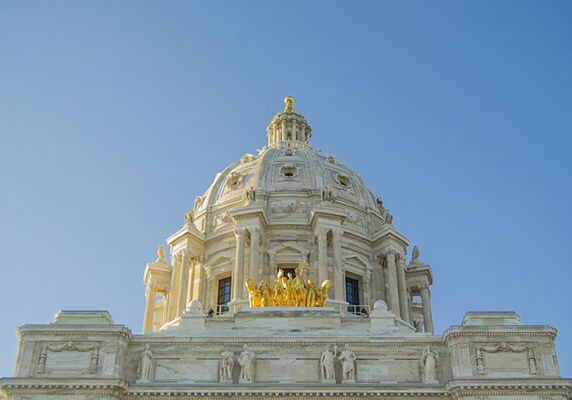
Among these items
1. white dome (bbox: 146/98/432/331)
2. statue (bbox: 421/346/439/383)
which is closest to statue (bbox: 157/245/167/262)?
white dome (bbox: 146/98/432/331)

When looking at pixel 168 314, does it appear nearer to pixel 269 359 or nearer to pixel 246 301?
pixel 246 301

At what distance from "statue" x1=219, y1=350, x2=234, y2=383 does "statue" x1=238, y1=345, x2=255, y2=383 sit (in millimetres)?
418

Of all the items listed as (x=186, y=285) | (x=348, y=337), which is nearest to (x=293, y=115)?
(x=186, y=285)

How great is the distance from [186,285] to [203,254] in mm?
3148

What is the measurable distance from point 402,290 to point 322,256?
22.6 ft

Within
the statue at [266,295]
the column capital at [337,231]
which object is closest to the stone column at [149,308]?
the column capital at [337,231]

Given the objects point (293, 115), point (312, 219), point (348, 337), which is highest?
point (293, 115)

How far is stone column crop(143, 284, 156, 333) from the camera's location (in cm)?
6122

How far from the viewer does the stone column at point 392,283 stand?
59.2 metres

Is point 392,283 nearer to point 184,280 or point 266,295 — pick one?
point 184,280

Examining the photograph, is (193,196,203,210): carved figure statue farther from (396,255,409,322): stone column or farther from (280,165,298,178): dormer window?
(396,255,409,322): stone column

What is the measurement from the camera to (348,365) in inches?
1572

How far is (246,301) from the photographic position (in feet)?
177

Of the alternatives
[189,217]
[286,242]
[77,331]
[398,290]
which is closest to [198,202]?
[189,217]
